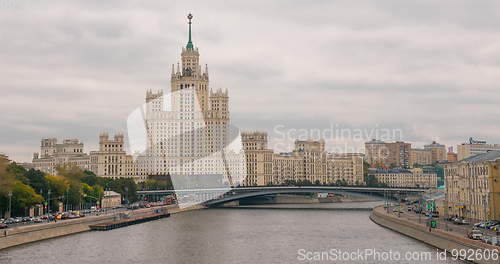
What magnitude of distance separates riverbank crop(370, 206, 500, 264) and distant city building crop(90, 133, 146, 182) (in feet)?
373

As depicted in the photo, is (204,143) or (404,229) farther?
(204,143)

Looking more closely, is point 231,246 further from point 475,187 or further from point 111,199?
point 111,199

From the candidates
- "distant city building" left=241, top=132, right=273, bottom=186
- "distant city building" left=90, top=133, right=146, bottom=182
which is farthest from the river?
"distant city building" left=241, top=132, right=273, bottom=186

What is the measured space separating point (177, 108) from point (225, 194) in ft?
195

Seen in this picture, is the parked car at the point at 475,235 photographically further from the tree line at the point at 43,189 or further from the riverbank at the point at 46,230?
the tree line at the point at 43,189

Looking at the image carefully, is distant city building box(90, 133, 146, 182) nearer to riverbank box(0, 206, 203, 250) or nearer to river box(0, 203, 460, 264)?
riverbank box(0, 206, 203, 250)

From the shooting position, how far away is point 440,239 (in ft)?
185

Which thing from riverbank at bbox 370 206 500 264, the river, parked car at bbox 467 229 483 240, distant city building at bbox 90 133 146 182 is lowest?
the river

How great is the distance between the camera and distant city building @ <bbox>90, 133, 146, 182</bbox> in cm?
18362

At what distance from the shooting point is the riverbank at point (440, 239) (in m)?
45.1

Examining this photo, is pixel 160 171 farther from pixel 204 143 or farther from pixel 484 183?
pixel 484 183

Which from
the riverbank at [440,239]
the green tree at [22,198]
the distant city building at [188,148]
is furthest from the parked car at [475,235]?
the distant city building at [188,148]

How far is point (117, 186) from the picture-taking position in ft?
438

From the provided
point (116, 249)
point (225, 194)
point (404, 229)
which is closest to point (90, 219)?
point (116, 249)
